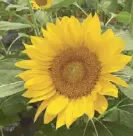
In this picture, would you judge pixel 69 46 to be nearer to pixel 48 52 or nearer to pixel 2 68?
pixel 48 52

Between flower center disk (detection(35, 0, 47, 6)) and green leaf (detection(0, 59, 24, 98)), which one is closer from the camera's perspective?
green leaf (detection(0, 59, 24, 98))

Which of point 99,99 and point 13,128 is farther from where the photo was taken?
point 13,128

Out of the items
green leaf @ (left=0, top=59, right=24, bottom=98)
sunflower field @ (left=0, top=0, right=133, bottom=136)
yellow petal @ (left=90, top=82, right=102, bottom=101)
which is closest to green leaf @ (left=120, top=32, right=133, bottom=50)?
sunflower field @ (left=0, top=0, right=133, bottom=136)

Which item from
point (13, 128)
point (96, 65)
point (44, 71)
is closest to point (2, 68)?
point (44, 71)

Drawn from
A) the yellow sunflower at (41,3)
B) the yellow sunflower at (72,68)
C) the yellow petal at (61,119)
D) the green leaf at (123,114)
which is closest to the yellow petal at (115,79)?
the yellow sunflower at (72,68)

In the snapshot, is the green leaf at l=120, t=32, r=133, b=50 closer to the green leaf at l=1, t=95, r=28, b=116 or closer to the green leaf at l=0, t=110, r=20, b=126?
the green leaf at l=1, t=95, r=28, b=116

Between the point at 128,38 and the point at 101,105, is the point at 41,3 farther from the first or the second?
the point at 101,105

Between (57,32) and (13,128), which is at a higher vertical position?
(57,32)
